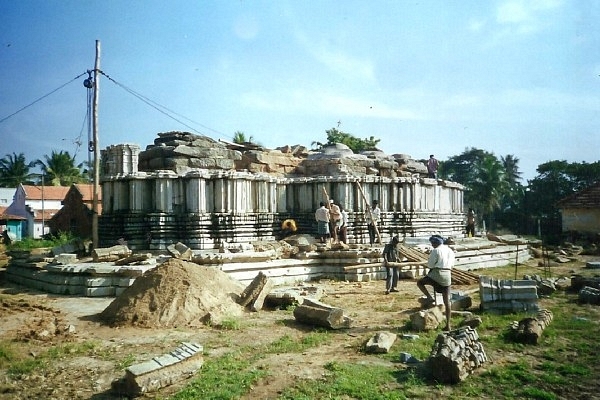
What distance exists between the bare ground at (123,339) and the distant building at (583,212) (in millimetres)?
20553

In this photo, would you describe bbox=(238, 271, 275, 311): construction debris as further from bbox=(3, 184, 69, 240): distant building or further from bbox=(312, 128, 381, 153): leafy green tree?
bbox=(3, 184, 69, 240): distant building

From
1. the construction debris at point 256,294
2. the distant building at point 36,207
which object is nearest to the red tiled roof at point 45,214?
the distant building at point 36,207

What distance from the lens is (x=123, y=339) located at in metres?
6.86

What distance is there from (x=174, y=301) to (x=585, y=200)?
25.8 metres

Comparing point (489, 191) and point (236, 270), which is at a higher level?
point (489, 191)

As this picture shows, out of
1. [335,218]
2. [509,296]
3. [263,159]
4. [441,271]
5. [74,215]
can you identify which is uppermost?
[263,159]

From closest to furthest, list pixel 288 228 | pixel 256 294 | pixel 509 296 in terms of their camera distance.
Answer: pixel 509 296, pixel 256 294, pixel 288 228

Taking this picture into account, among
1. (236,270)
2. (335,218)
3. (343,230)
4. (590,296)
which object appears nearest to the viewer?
(590,296)

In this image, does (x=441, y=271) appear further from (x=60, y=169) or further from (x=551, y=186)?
(x=60, y=169)

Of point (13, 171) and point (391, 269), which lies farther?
point (13, 171)

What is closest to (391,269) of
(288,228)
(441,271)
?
(441,271)

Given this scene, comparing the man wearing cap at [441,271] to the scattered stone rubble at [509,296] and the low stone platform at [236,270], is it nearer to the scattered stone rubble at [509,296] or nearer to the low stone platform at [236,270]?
the scattered stone rubble at [509,296]

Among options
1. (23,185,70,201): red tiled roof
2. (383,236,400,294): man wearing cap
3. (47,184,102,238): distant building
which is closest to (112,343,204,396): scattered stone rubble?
(383,236,400,294): man wearing cap

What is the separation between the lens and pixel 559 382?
511 cm
